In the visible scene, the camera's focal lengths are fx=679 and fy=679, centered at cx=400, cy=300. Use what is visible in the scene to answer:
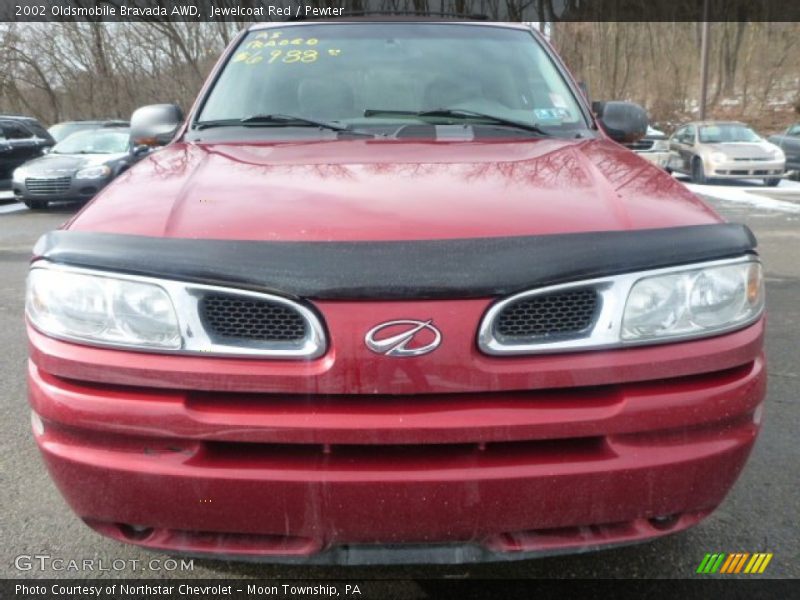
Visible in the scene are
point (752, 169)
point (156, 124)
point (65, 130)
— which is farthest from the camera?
point (65, 130)

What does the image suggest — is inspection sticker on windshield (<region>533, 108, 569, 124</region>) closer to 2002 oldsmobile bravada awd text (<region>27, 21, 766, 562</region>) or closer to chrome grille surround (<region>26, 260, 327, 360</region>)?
2002 oldsmobile bravada awd text (<region>27, 21, 766, 562</region>)

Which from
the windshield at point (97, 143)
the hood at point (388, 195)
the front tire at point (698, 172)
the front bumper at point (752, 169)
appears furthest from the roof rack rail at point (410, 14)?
the front tire at point (698, 172)

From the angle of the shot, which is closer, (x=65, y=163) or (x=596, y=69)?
(x=65, y=163)

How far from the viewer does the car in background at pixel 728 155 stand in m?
14.7

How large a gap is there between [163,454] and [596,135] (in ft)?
6.43

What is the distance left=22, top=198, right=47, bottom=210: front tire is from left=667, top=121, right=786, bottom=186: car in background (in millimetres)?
13544

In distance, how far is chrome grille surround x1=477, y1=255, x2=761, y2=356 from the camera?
4.79ft

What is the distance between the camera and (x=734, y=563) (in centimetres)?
211

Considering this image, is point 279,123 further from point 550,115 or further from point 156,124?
point 550,115

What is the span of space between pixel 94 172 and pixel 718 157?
41.4ft

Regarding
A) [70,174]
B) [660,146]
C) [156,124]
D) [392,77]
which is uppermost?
[392,77]

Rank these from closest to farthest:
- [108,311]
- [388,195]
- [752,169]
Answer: [108,311] → [388,195] → [752,169]

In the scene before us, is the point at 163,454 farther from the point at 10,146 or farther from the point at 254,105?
the point at 10,146

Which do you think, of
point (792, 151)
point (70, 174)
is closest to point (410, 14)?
point (70, 174)
